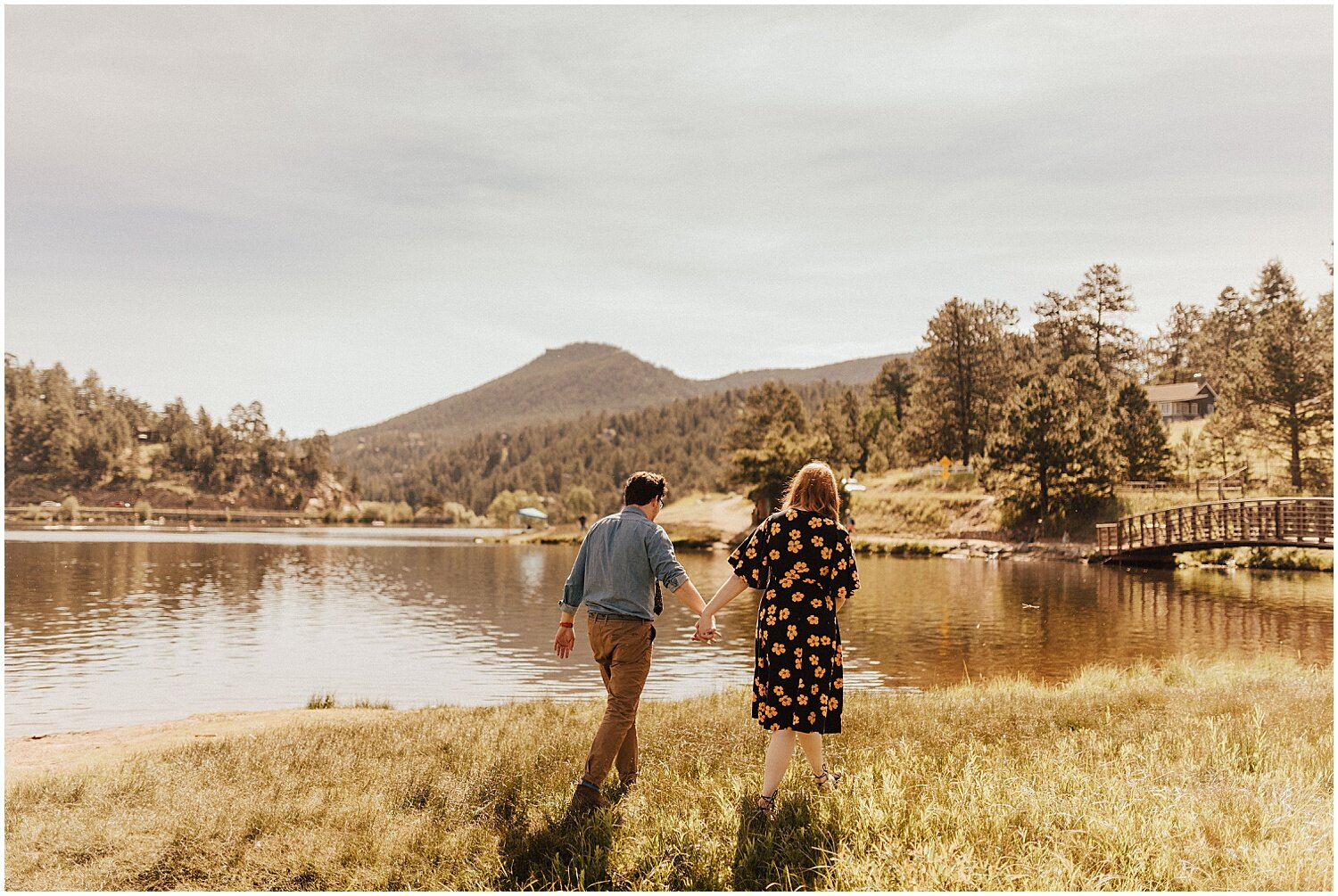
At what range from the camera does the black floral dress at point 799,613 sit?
20.4 ft

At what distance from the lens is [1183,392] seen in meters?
92.7

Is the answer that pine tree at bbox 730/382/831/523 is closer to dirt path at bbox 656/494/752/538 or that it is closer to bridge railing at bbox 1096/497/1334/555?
dirt path at bbox 656/494/752/538

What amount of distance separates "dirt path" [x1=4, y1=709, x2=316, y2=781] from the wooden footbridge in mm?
34923

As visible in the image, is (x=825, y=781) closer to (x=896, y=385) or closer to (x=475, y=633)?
(x=475, y=633)

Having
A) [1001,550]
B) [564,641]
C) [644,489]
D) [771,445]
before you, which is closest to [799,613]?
[644,489]

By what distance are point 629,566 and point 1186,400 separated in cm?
9847

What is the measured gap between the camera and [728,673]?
18500 millimetres

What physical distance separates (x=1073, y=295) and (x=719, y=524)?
34.6m

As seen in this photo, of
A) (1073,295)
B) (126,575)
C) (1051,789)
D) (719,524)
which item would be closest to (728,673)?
(1051,789)

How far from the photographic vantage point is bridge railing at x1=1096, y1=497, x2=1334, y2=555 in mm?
38156

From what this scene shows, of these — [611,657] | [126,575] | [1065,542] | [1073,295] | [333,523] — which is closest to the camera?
[611,657]

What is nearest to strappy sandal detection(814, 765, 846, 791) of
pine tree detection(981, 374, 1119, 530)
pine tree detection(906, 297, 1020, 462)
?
pine tree detection(981, 374, 1119, 530)

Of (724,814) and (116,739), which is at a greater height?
(724,814)

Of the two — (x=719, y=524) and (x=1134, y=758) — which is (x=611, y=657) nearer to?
(x=1134, y=758)
